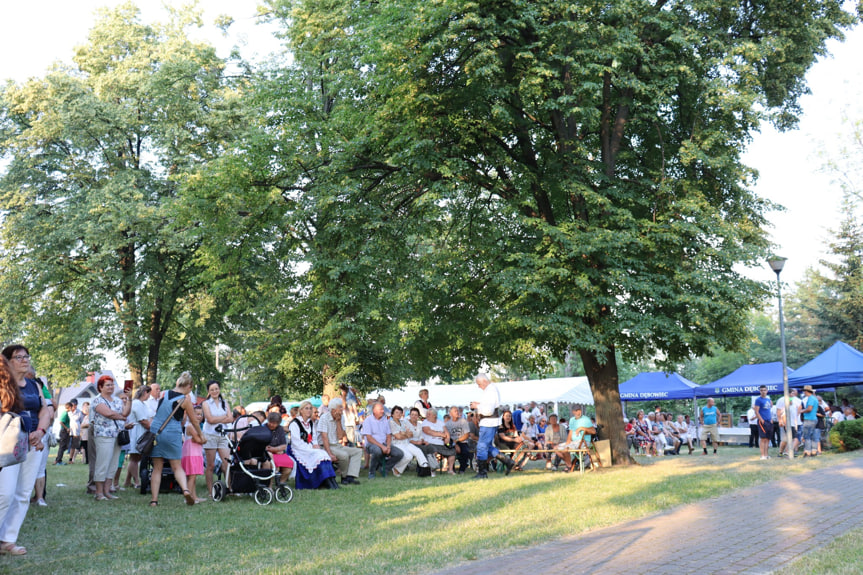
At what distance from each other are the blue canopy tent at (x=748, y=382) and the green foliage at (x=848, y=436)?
7.98 m

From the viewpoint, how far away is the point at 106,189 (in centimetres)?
2464

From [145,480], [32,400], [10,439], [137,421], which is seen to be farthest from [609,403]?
[10,439]

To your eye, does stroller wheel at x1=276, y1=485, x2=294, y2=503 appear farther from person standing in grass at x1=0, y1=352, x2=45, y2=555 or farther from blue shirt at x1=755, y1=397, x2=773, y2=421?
blue shirt at x1=755, y1=397, x2=773, y2=421

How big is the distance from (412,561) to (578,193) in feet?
35.5

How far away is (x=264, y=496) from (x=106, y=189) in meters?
17.2

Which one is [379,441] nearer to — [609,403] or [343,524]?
[609,403]

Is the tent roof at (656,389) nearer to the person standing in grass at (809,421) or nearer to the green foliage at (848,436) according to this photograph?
the green foliage at (848,436)

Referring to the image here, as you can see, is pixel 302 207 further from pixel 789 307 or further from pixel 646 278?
pixel 789 307

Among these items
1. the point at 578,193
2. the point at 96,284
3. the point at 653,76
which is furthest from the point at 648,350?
the point at 96,284

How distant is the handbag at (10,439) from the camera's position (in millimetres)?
5781

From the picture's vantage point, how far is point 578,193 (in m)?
15.5

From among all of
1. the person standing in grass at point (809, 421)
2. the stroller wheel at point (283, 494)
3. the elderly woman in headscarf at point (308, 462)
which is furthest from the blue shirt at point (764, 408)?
the stroller wheel at point (283, 494)

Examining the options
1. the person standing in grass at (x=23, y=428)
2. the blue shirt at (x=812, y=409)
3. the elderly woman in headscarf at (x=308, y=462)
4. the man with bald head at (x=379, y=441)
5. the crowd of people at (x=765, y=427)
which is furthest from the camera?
the crowd of people at (x=765, y=427)

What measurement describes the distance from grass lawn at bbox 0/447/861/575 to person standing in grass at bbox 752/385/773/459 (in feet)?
17.9
